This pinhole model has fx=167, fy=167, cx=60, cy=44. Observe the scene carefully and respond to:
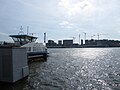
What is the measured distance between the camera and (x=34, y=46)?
47969mm

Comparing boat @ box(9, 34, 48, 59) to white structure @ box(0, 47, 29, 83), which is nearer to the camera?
white structure @ box(0, 47, 29, 83)

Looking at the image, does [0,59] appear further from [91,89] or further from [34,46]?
[34,46]

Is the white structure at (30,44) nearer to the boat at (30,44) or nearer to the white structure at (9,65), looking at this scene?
the boat at (30,44)

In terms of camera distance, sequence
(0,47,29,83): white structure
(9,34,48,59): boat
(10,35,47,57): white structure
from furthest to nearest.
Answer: (10,35,47,57): white structure, (9,34,48,59): boat, (0,47,29,83): white structure

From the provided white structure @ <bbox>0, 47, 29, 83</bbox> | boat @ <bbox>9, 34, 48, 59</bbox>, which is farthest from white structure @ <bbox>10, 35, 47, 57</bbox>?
white structure @ <bbox>0, 47, 29, 83</bbox>

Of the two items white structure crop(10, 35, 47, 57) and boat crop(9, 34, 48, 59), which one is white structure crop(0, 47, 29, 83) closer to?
boat crop(9, 34, 48, 59)

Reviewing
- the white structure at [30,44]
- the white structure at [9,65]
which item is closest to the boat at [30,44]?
the white structure at [30,44]

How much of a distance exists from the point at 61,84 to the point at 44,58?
106ft

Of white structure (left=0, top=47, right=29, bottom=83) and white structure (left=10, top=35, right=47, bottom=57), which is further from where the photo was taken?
white structure (left=10, top=35, right=47, bottom=57)

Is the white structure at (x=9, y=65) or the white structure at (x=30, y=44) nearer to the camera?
the white structure at (x=9, y=65)

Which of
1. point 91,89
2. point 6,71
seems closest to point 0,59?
point 6,71

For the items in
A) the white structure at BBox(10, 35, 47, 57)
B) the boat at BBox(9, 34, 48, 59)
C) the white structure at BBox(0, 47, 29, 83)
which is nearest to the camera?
the white structure at BBox(0, 47, 29, 83)

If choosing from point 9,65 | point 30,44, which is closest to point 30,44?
point 30,44

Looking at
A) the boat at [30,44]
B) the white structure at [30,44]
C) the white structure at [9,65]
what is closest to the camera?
the white structure at [9,65]
